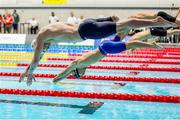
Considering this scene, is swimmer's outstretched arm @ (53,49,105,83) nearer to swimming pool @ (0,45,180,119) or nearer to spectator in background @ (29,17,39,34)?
swimming pool @ (0,45,180,119)

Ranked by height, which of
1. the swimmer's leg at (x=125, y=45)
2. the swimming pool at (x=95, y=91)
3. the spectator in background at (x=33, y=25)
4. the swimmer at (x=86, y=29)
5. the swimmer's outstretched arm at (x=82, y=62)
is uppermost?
the swimmer at (x=86, y=29)

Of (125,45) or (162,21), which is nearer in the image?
(162,21)

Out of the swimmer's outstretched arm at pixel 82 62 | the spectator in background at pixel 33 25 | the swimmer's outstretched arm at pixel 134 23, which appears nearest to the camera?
the swimmer's outstretched arm at pixel 134 23

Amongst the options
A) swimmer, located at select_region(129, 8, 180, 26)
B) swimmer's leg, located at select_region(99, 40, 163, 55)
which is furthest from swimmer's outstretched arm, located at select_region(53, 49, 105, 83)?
swimmer, located at select_region(129, 8, 180, 26)

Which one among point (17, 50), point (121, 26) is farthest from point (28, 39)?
point (121, 26)

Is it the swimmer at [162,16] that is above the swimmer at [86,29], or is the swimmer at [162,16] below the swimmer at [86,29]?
above

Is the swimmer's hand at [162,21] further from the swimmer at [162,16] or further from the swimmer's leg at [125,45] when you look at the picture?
the swimmer's leg at [125,45]

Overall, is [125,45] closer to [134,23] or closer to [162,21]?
[134,23]

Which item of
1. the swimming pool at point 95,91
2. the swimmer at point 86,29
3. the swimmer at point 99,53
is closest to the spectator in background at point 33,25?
the swimming pool at point 95,91

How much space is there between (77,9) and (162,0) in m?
4.95

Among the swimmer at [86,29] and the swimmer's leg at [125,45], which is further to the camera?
the swimmer's leg at [125,45]

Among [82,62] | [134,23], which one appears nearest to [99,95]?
[82,62]

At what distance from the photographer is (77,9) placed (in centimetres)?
2325

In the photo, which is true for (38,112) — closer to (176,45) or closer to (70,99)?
(70,99)
